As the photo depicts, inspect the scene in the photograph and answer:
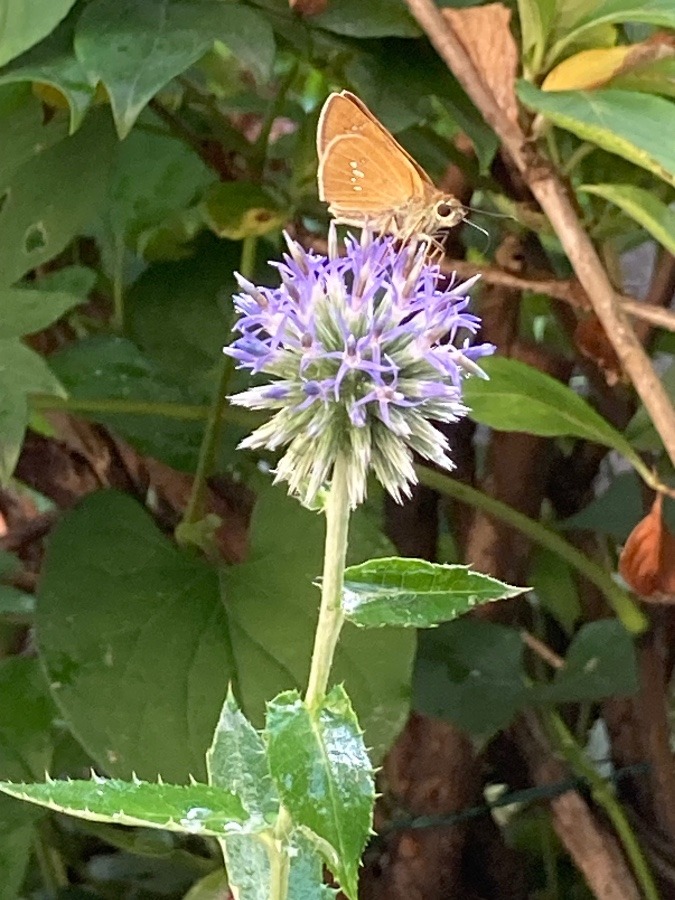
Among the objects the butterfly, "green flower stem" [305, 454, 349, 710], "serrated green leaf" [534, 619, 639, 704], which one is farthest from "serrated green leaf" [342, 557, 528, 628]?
"serrated green leaf" [534, 619, 639, 704]

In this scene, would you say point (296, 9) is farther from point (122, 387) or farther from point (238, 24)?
point (122, 387)

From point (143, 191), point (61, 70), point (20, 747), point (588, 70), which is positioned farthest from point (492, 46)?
point (20, 747)

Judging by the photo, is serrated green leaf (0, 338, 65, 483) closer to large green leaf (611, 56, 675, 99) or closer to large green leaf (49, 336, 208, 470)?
large green leaf (49, 336, 208, 470)

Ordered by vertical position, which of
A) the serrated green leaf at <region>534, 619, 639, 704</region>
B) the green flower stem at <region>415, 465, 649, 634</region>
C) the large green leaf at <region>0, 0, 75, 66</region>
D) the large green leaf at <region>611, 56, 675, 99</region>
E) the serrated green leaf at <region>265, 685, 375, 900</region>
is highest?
the large green leaf at <region>0, 0, 75, 66</region>

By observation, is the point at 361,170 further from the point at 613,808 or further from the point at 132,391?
the point at 613,808

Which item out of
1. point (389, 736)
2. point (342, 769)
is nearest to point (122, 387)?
point (389, 736)

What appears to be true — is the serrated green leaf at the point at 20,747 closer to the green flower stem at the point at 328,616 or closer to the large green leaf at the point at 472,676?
the large green leaf at the point at 472,676
